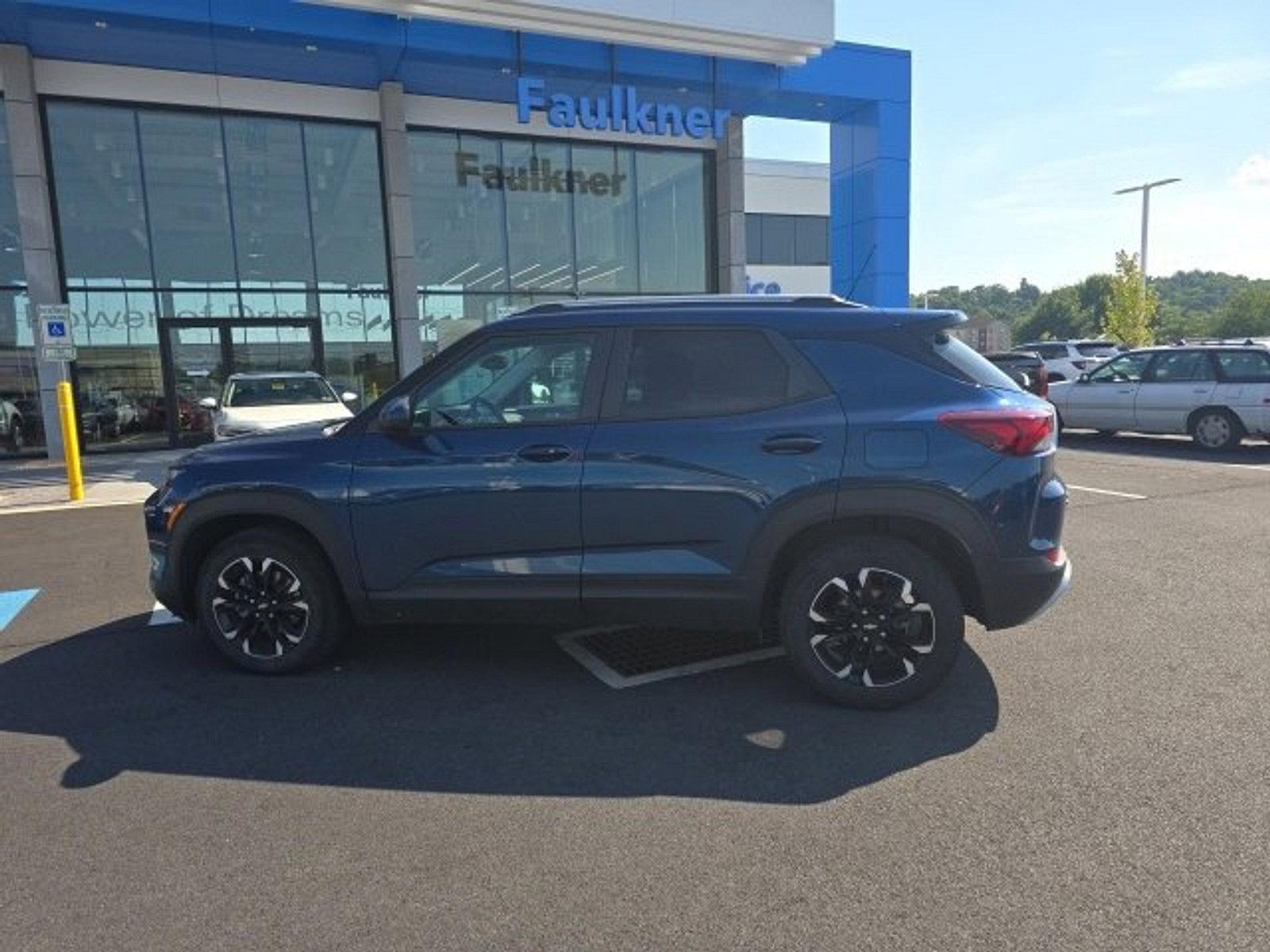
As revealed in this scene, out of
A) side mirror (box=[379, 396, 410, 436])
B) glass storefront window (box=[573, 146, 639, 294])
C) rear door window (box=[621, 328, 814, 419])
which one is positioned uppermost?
glass storefront window (box=[573, 146, 639, 294])

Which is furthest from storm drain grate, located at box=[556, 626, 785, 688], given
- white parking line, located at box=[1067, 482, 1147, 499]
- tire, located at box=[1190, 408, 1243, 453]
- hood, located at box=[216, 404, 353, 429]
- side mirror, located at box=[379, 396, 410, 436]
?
tire, located at box=[1190, 408, 1243, 453]

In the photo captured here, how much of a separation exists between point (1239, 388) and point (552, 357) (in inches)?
472

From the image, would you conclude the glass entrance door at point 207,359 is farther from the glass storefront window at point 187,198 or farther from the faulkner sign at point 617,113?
the faulkner sign at point 617,113

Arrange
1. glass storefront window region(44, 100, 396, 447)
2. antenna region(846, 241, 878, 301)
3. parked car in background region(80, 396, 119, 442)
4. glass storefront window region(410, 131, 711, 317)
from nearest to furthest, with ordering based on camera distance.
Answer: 1. glass storefront window region(44, 100, 396, 447)
2. parked car in background region(80, 396, 119, 442)
3. glass storefront window region(410, 131, 711, 317)
4. antenna region(846, 241, 878, 301)

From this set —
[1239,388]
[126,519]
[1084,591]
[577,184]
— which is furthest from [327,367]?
[1239,388]

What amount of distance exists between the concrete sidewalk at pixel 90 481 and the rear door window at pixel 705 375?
6.58 metres

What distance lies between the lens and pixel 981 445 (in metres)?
3.67

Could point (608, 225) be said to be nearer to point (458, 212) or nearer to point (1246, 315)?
point (458, 212)

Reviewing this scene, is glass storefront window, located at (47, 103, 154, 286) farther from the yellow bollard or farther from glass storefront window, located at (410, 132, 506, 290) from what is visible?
the yellow bollard

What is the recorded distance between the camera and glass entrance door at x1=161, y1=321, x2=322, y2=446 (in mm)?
15148

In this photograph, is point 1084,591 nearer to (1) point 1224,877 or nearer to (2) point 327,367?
(1) point 1224,877

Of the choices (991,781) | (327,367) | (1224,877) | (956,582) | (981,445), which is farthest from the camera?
(327,367)

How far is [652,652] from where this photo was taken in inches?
182

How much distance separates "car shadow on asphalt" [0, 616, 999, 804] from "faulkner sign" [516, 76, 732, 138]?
11.7m
